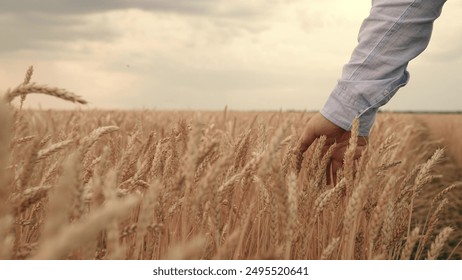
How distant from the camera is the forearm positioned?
1747 mm

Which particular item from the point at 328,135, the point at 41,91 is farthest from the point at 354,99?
the point at 41,91

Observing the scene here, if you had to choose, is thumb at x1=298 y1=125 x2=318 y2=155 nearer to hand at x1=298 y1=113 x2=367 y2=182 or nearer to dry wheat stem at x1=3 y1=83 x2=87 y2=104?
hand at x1=298 y1=113 x2=367 y2=182

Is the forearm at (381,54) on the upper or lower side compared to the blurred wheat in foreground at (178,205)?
upper

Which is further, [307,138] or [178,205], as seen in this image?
[307,138]

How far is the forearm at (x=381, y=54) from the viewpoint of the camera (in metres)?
1.75

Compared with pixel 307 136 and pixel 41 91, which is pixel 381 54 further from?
pixel 41 91

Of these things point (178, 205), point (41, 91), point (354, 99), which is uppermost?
point (354, 99)

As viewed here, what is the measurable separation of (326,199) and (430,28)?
0.94 meters

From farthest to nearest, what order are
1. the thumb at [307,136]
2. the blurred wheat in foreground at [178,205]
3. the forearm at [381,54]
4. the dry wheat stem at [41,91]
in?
1. the thumb at [307,136]
2. the forearm at [381,54]
3. the dry wheat stem at [41,91]
4. the blurred wheat in foreground at [178,205]

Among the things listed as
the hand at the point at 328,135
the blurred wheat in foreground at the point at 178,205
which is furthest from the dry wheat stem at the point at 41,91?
the hand at the point at 328,135

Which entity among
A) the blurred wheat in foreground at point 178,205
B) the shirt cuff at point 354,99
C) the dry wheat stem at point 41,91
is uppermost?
the shirt cuff at point 354,99

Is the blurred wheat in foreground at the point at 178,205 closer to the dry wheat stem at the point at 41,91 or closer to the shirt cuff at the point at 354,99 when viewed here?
the dry wheat stem at the point at 41,91

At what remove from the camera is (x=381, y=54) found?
70.0 inches
